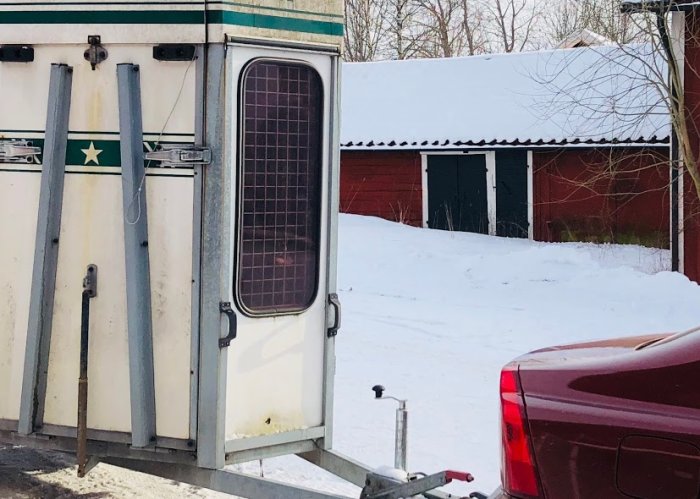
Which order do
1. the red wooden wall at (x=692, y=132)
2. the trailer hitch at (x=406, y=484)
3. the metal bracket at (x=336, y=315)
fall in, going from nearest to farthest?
the trailer hitch at (x=406, y=484), the metal bracket at (x=336, y=315), the red wooden wall at (x=692, y=132)

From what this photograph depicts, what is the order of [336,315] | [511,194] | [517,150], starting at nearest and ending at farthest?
[336,315] → [517,150] → [511,194]

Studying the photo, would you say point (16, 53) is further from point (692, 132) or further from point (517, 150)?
point (517, 150)

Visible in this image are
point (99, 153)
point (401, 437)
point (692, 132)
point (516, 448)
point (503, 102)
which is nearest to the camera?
point (516, 448)

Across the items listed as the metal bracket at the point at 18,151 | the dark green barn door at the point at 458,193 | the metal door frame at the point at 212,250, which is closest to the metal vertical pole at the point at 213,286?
the metal door frame at the point at 212,250

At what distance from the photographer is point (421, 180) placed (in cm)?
2406

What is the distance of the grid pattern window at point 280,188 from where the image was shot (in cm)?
548

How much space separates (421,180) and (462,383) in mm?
14568

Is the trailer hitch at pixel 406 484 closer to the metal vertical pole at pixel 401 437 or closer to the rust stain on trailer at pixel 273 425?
the metal vertical pole at pixel 401 437

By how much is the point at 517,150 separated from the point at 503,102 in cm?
186

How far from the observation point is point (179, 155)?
17.6 feet

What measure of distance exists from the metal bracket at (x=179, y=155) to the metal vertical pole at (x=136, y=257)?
0.09 meters

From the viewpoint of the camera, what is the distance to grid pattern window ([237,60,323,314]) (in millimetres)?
5477

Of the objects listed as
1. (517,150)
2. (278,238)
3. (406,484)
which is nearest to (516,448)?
(406,484)

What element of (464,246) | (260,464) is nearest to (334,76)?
(260,464)
